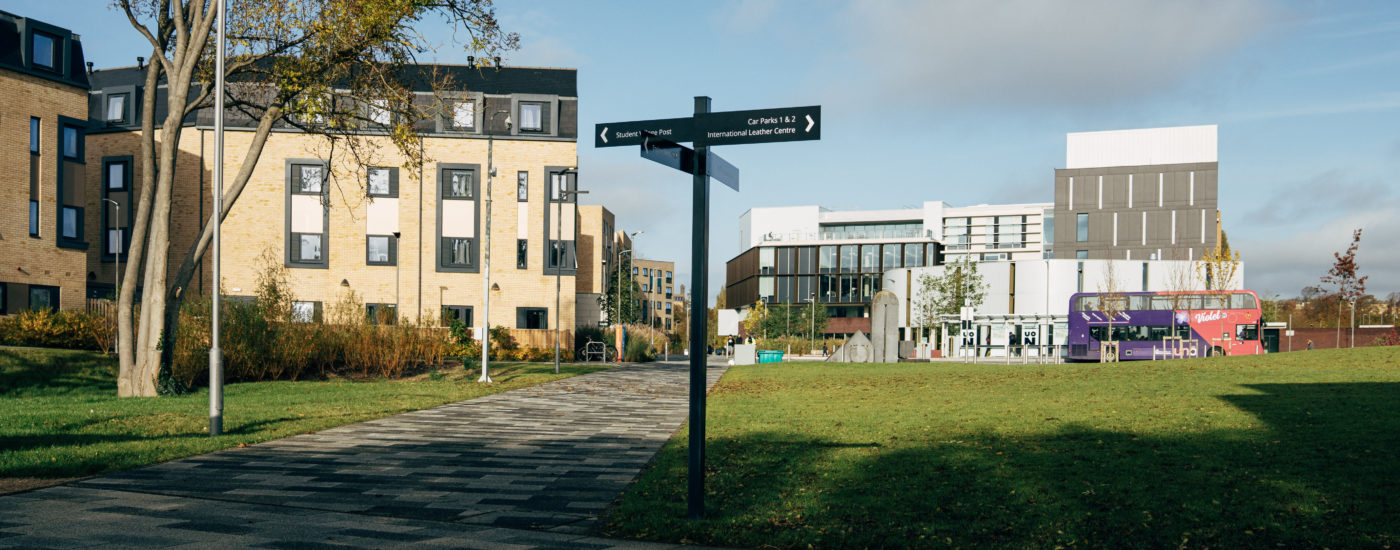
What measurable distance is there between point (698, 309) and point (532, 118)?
42674 millimetres

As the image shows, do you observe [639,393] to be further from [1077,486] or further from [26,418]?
[1077,486]

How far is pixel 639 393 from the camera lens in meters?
23.5

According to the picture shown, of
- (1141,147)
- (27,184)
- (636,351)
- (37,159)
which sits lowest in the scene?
(636,351)

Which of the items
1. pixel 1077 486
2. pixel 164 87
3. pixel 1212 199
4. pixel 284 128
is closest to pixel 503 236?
pixel 284 128

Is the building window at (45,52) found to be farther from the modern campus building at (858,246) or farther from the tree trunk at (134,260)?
the modern campus building at (858,246)

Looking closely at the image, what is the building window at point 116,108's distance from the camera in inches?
1933

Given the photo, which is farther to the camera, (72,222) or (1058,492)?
(72,222)

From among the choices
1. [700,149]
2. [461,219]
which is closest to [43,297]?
[461,219]

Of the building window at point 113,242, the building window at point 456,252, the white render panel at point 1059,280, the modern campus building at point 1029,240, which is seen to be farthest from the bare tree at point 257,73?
the white render panel at point 1059,280

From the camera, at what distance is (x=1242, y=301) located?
43.5m

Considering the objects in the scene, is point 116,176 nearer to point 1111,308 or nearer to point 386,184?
point 386,184

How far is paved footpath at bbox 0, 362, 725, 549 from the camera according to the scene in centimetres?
652

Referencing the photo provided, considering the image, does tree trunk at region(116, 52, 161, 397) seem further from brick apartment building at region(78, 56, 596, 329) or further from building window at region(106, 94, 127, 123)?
building window at region(106, 94, 127, 123)

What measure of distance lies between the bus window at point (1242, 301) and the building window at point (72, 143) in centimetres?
5106
